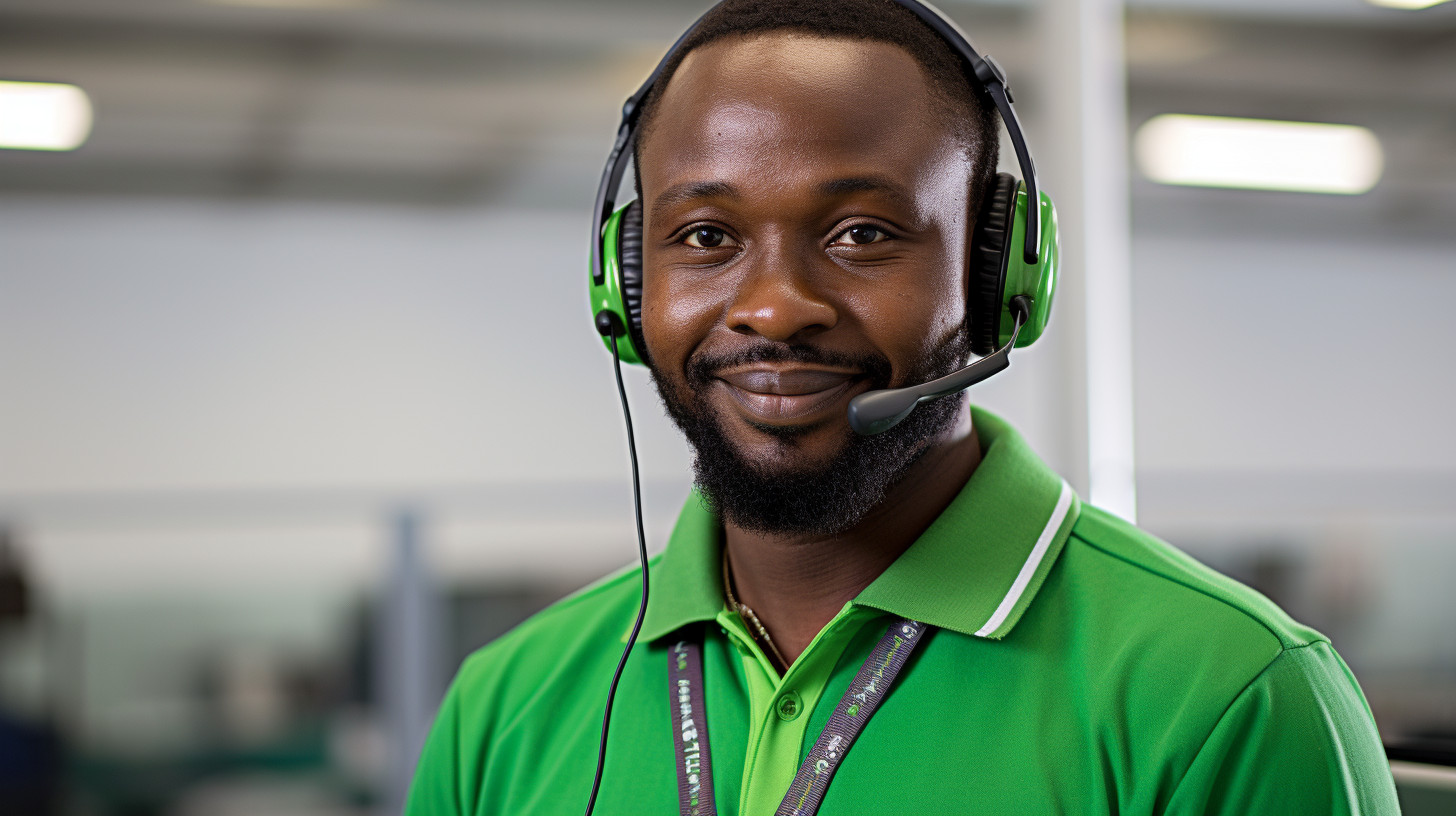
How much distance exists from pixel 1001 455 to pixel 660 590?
0.97 feet

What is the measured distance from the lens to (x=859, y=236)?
825 millimetres

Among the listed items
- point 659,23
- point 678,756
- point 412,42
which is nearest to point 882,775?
point 678,756

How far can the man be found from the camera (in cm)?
76

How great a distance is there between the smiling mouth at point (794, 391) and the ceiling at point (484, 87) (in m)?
2.06

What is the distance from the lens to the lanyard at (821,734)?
82 cm

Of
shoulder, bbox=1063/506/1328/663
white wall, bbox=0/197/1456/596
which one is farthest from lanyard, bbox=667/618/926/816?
white wall, bbox=0/197/1456/596

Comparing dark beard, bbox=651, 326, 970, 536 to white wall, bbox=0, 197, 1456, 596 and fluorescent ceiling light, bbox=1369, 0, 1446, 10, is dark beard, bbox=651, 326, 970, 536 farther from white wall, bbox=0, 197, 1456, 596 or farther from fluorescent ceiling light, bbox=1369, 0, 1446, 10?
white wall, bbox=0, 197, 1456, 596

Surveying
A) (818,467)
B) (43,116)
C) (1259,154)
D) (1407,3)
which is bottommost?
(818,467)

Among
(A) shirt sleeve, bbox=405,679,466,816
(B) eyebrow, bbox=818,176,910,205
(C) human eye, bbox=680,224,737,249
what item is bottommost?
(A) shirt sleeve, bbox=405,679,466,816

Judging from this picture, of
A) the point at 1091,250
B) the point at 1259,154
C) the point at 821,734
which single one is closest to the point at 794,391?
the point at 821,734

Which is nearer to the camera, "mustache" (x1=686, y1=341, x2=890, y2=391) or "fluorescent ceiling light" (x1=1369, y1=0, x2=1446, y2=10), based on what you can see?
"mustache" (x1=686, y1=341, x2=890, y2=391)

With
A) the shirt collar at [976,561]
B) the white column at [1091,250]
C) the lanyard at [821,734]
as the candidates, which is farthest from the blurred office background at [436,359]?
the lanyard at [821,734]

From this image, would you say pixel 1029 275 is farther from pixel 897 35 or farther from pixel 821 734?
pixel 821 734

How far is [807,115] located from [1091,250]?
6.04 feet
